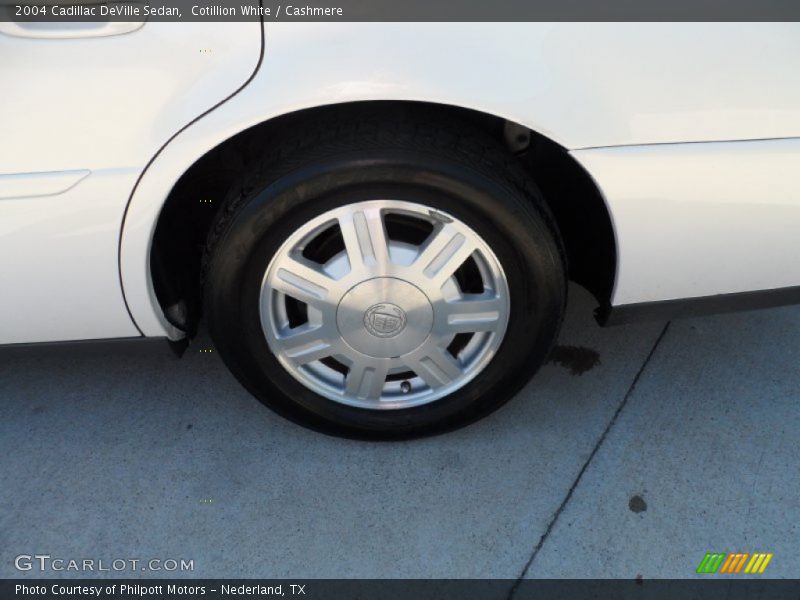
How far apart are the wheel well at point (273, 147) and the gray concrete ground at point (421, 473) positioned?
0.89ft

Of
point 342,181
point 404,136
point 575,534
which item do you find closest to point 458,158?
point 404,136

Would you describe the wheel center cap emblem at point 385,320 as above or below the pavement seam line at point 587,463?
above

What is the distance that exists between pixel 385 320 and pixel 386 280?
125mm

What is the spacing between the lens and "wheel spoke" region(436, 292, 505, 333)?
73.4 inches

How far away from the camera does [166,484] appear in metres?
2.03

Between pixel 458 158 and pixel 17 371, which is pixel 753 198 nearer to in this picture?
pixel 458 158

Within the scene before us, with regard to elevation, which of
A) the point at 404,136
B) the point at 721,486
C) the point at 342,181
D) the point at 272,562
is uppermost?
the point at 404,136

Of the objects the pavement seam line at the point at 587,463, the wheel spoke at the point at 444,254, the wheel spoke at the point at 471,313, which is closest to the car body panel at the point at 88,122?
the wheel spoke at the point at 444,254

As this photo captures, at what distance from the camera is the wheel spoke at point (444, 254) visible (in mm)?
1763

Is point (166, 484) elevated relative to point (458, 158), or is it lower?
lower

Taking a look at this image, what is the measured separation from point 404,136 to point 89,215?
2.55 feet
